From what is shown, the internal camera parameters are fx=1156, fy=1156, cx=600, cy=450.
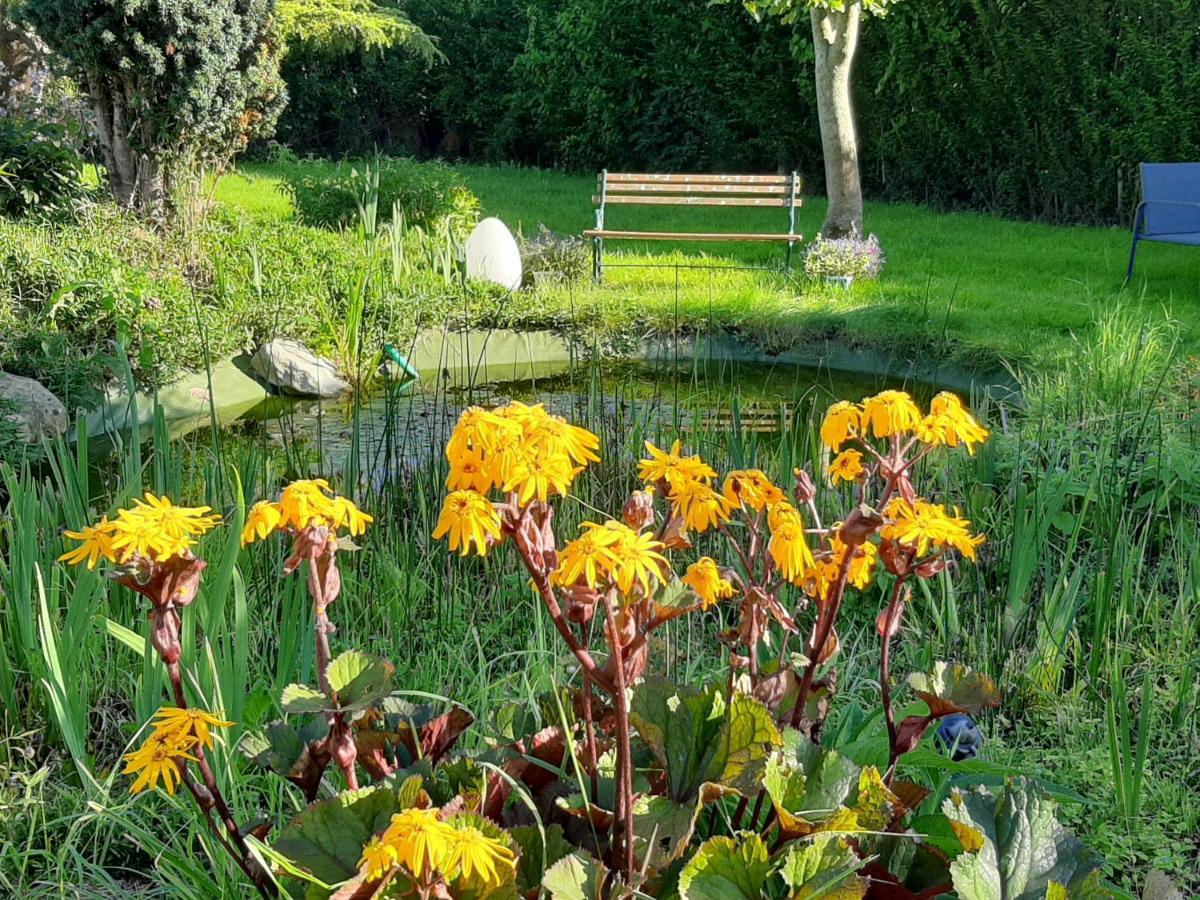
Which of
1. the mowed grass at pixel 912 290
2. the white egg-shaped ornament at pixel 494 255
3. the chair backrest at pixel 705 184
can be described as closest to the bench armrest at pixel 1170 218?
the mowed grass at pixel 912 290

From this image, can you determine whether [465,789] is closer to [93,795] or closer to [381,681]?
[381,681]

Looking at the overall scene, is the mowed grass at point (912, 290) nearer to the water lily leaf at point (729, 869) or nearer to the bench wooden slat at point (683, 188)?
the bench wooden slat at point (683, 188)

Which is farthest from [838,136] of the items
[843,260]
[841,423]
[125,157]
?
[841,423]

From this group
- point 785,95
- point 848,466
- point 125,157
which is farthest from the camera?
point 785,95

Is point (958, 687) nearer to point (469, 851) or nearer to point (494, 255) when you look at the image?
point (469, 851)

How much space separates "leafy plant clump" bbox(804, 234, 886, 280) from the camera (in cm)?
704

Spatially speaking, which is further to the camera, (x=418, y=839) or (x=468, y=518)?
(x=468, y=518)

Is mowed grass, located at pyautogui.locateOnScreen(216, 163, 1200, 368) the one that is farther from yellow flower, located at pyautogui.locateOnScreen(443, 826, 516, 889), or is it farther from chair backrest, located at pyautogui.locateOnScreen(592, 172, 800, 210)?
yellow flower, located at pyautogui.locateOnScreen(443, 826, 516, 889)

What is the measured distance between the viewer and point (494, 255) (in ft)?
22.5

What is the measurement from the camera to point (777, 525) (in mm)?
1056

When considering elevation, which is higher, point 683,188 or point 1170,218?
point 683,188

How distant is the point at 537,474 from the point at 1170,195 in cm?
717

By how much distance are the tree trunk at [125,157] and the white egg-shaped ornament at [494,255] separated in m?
1.87

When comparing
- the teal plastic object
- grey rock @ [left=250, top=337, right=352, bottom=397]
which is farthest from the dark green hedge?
grey rock @ [left=250, top=337, right=352, bottom=397]
